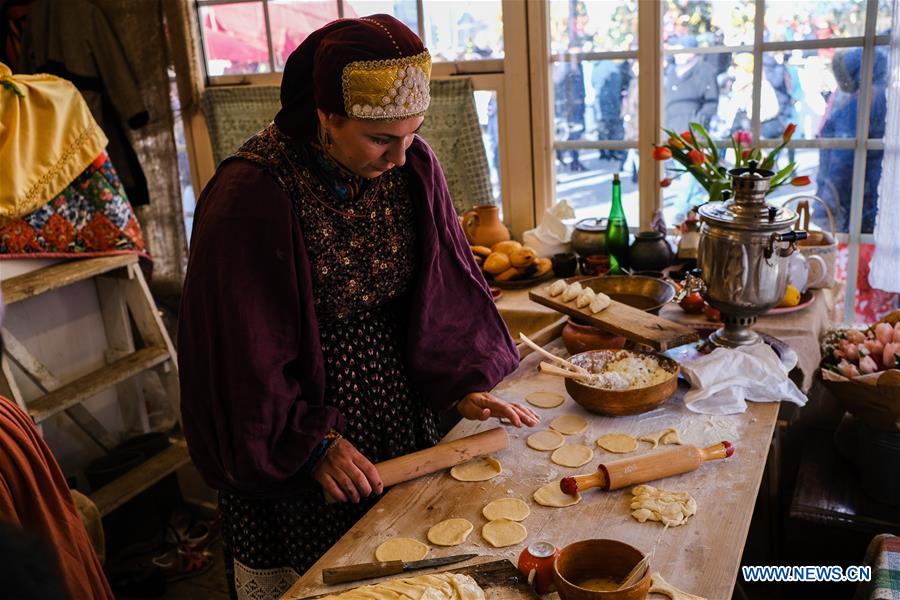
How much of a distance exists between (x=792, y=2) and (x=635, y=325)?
1.34 meters

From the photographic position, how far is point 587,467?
5.14ft

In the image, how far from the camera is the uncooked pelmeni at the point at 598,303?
207 cm

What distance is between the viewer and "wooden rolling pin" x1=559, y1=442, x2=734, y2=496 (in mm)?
1451

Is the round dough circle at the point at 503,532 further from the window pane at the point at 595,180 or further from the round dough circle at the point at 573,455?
the window pane at the point at 595,180

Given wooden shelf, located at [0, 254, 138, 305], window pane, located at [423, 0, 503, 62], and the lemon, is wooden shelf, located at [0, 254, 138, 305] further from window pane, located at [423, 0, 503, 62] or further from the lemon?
the lemon

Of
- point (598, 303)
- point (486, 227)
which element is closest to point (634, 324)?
point (598, 303)

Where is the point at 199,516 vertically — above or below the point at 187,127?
below

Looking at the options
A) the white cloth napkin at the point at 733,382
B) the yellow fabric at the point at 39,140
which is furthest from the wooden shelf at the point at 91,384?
the white cloth napkin at the point at 733,382

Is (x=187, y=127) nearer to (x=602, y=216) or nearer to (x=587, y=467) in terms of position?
(x=602, y=216)

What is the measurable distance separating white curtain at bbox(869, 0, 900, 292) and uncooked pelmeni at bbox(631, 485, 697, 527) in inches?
63.6

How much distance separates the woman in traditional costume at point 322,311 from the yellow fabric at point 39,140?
133cm

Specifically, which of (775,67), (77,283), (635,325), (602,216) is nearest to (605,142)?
(602,216)

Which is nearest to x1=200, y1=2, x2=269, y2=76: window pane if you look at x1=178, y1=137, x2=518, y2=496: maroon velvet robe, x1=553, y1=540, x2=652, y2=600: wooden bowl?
x1=178, y1=137, x2=518, y2=496: maroon velvet robe

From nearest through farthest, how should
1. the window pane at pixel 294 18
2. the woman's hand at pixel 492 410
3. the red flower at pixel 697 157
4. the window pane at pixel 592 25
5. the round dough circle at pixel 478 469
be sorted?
the round dough circle at pixel 478 469, the woman's hand at pixel 492 410, the red flower at pixel 697 157, the window pane at pixel 592 25, the window pane at pixel 294 18
